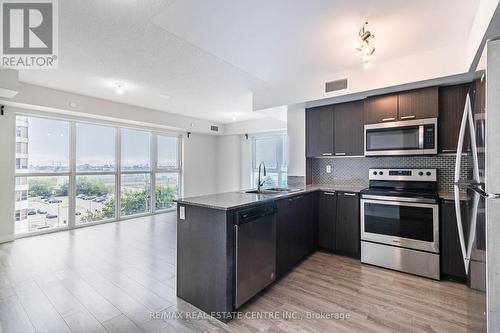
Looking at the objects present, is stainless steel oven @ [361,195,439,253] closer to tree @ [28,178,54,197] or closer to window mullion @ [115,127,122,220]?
window mullion @ [115,127,122,220]

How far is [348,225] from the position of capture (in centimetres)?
335

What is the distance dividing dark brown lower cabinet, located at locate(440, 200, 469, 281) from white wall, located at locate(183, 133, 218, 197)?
593 centimetres

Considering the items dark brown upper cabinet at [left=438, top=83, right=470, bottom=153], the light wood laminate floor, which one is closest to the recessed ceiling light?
the light wood laminate floor

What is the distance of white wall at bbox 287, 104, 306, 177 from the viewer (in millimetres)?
4078

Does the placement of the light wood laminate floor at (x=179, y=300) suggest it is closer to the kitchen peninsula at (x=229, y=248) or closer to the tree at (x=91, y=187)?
the kitchen peninsula at (x=229, y=248)

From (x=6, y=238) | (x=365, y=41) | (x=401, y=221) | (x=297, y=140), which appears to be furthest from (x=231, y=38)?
(x=6, y=238)

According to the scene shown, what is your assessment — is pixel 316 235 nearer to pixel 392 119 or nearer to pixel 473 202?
pixel 392 119

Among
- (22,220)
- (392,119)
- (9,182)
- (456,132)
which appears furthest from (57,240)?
(456,132)

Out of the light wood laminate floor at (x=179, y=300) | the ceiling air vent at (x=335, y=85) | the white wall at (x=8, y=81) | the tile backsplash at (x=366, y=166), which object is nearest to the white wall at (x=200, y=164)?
the light wood laminate floor at (x=179, y=300)

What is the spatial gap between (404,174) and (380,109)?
952mm

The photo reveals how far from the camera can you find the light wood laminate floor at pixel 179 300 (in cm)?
193

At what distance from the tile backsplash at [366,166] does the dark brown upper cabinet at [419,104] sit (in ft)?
2.13

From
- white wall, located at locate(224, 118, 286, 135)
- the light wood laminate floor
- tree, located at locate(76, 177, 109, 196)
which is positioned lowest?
the light wood laminate floor

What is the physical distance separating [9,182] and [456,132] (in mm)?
6714
